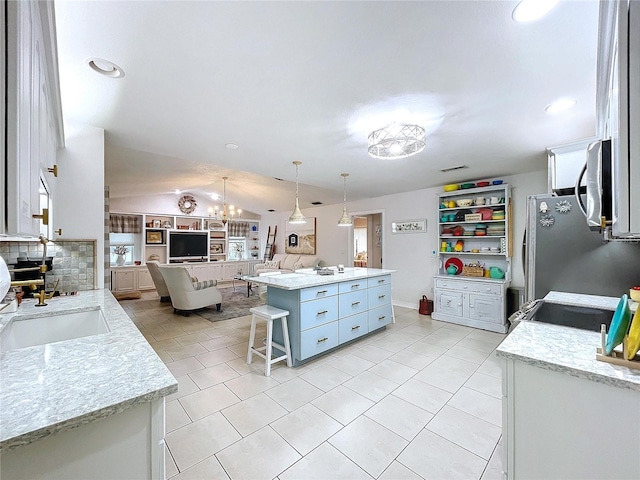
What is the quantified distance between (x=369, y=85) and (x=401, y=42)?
39cm

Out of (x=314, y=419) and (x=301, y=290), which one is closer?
(x=314, y=419)

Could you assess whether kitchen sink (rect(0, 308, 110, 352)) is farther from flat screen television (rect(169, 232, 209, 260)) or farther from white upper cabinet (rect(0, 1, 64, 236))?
flat screen television (rect(169, 232, 209, 260))

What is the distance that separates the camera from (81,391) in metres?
0.81

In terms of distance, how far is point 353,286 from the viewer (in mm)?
3473

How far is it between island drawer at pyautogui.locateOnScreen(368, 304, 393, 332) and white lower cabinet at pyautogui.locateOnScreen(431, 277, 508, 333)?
1082mm

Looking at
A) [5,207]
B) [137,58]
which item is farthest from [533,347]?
[137,58]

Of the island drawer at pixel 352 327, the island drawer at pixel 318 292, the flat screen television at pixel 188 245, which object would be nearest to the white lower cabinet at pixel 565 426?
the island drawer at pixel 318 292

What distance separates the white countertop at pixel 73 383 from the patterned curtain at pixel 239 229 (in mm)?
7927

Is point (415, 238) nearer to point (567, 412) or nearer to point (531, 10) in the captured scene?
point (531, 10)

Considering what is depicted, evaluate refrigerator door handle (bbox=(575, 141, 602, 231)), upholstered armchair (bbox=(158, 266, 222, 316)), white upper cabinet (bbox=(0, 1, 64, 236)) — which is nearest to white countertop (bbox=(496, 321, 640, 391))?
refrigerator door handle (bbox=(575, 141, 602, 231))

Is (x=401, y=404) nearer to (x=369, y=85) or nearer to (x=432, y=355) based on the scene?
(x=432, y=355)

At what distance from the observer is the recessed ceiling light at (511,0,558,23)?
1183 mm

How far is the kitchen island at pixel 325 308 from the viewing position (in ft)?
9.43

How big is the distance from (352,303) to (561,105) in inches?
106
